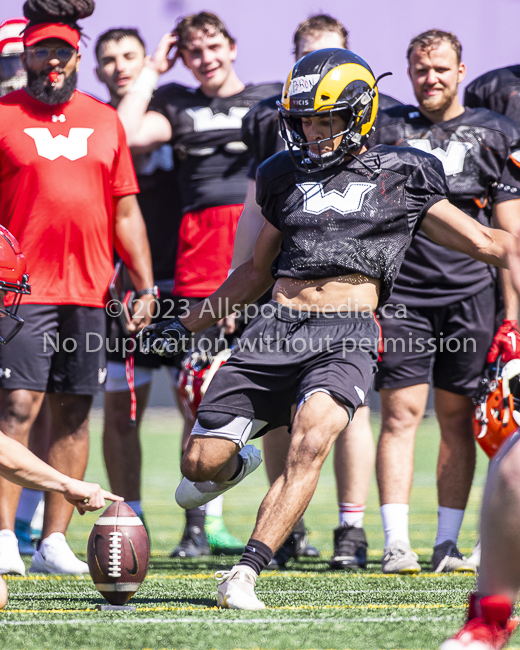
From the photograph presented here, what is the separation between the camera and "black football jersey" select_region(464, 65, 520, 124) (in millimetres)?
5180

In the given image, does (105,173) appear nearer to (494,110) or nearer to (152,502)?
(494,110)

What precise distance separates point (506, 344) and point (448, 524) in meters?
0.91

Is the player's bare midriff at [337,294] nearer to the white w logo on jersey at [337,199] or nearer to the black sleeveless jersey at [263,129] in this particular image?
the white w logo on jersey at [337,199]

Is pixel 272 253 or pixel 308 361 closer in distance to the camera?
pixel 308 361

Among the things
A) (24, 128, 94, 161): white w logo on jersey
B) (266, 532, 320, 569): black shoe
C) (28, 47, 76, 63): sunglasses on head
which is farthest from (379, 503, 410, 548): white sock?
(28, 47, 76, 63): sunglasses on head

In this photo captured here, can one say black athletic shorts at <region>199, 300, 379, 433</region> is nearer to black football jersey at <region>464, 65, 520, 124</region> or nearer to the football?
the football

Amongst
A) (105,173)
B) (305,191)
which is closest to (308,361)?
(305,191)

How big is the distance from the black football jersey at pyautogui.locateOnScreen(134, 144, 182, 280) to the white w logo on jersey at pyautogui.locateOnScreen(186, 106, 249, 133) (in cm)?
36

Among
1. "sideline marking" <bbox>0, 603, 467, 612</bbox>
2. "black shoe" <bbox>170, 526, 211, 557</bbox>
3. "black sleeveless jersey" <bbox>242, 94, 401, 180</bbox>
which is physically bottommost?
"black shoe" <bbox>170, 526, 211, 557</bbox>

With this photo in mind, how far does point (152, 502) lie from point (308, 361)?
520cm

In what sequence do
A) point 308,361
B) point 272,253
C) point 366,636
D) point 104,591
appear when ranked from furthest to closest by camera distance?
1. point 272,253
2. point 308,361
3. point 104,591
4. point 366,636

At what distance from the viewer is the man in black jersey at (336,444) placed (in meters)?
4.62

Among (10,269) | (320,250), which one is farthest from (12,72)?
(320,250)

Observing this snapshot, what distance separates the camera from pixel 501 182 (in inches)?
187
